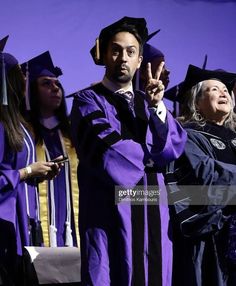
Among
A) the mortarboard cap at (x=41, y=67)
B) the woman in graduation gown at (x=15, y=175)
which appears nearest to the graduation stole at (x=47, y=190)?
the woman in graduation gown at (x=15, y=175)

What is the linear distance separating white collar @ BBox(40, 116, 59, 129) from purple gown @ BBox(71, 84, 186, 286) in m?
1.26

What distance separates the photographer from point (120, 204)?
3.22 meters

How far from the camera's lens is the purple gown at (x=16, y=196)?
389 cm

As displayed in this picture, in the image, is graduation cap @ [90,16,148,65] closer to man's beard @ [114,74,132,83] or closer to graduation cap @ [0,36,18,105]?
man's beard @ [114,74,132,83]

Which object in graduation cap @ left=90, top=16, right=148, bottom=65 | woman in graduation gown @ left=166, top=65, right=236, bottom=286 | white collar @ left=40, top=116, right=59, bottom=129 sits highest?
graduation cap @ left=90, top=16, right=148, bottom=65

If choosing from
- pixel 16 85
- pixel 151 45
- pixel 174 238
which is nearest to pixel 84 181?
pixel 174 238

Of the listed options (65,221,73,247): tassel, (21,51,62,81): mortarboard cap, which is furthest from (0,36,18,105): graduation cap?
(65,221,73,247): tassel

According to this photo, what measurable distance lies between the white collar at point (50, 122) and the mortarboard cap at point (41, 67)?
28 centimetres

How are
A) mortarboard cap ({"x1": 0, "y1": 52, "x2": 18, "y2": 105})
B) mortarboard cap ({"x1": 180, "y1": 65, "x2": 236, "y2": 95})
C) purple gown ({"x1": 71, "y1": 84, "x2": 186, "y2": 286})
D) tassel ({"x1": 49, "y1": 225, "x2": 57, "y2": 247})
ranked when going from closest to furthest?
purple gown ({"x1": 71, "y1": 84, "x2": 186, "y2": 286}) < mortarboard cap ({"x1": 180, "y1": 65, "x2": 236, "y2": 95}) < mortarboard cap ({"x1": 0, "y1": 52, "x2": 18, "y2": 105}) < tassel ({"x1": 49, "y1": 225, "x2": 57, "y2": 247})

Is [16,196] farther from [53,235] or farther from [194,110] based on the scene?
[194,110]

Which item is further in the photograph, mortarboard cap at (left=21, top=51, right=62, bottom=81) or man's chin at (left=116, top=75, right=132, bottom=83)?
mortarboard cap at (left=21, top=51, right=62, bottom=81)

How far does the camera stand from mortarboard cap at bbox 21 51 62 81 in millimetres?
4570

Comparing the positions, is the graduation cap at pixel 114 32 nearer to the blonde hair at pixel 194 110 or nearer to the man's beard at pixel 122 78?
the man's beard at pixel 122 78

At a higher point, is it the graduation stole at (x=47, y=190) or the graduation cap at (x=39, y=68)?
the graduation cap at (x=39, y=68)
